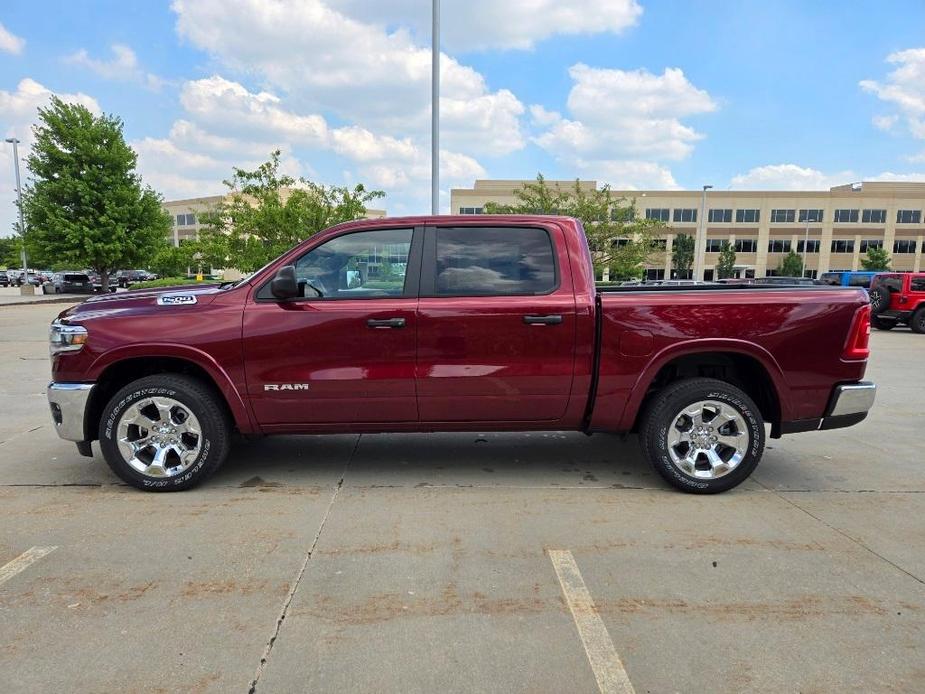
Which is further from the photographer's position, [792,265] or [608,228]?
[792,265]

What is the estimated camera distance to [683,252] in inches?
2798

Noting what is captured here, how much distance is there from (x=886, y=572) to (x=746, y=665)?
134 centimetres

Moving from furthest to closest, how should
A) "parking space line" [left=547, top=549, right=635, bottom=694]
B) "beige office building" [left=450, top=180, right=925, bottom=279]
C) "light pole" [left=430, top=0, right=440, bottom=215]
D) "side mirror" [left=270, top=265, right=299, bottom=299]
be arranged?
"beige office building" [left=450, top=180, right=925, bottom=279] → "light pole" [left=430, top=0, right=440, bottom=215] → "side mirror" [left=270, top=265, right=299, bottom=299] → "parking space line" [left=547, top=549, right=635, bottom=694]

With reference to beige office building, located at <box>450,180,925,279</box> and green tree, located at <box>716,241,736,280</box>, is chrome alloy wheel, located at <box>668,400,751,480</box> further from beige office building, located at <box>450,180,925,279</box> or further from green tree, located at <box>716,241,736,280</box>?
green tree, located at <box>716,241,736,280</box>

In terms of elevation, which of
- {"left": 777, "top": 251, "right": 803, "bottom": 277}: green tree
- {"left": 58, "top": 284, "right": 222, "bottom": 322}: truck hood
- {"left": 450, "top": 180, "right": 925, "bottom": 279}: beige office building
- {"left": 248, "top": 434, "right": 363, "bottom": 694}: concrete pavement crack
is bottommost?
{"left": 248, "top": 434, "right": 363, "bottom": 694}: concrete pavement crack

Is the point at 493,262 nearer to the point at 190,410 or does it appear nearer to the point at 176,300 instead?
the point at 176,300

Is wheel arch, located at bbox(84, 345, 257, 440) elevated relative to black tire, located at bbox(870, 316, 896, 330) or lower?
→ elevated

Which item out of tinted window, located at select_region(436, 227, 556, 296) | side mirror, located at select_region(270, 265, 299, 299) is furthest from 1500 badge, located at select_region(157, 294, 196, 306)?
tinted window, located at select_region(436, 227, 556, 296)

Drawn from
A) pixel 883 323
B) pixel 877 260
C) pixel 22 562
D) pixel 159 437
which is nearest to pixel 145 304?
pixel 159 437

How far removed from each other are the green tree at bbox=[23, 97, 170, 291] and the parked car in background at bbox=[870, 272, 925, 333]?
3136 cm

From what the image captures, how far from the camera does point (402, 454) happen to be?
16.6ft

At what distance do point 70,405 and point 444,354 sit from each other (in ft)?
8.44

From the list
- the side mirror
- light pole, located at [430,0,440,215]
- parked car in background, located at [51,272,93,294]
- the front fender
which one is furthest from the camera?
parked car in background, located at [51,272,93,294]

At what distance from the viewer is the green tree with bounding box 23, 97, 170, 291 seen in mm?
27906
